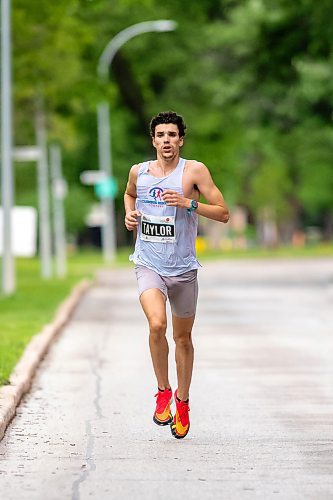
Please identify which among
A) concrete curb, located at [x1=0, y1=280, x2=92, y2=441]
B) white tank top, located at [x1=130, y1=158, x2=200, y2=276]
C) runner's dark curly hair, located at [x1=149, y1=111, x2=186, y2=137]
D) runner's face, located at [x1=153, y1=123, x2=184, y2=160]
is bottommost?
concrete curb, located at [x1=0, y1=280, x2=92, y2=441]

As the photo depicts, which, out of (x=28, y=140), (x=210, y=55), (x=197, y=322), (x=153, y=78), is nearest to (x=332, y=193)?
(x=153, y=78)

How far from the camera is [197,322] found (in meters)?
23.9

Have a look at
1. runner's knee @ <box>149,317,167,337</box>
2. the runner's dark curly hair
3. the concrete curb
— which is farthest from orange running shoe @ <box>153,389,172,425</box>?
the runner's dark curly hair

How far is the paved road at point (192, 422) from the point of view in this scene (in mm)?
8820

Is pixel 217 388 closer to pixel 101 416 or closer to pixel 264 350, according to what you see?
pixel 101 416

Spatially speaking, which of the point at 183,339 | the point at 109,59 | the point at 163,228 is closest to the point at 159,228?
the point at 163,228

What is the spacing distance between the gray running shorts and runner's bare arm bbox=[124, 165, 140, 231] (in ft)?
1.19

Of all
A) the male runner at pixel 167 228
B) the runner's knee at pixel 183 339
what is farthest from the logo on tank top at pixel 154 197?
the runner's knee at pixel 183 339

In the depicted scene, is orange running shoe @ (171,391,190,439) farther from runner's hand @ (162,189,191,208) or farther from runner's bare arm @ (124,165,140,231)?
runner's hand @ (162,189,191,208)

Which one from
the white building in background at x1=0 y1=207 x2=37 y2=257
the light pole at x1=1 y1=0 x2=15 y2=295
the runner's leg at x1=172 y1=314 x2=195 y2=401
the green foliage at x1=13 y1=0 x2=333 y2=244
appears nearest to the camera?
the runner's leg at x1=172 y1=314 x2=195 y2=401

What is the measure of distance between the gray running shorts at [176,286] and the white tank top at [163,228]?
0.05 m

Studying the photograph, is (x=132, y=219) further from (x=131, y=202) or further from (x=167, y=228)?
(x=131, y=202)

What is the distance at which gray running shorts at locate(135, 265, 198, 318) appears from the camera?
1092 cm

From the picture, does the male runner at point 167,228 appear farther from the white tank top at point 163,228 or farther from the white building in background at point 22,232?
the white building in background at point 22,232
